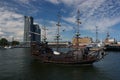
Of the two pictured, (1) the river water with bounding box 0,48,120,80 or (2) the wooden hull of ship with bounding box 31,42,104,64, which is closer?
(1) the river water with bounding box 0,48,120,80

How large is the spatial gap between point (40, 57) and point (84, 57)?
1599cm

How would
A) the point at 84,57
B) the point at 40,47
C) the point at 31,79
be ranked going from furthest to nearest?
the point at 40,47
the point at 84,57
the point at 31,79

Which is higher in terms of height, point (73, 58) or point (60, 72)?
point (73, 58)

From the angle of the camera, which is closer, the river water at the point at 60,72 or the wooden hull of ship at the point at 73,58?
the river water at the point at 60,72

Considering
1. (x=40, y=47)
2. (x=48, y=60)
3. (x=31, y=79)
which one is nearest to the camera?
(x=31, y=79)

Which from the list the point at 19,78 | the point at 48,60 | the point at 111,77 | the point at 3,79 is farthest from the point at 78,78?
the point at 48,60

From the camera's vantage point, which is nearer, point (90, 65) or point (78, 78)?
point (78, 78)

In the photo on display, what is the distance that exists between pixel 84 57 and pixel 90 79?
18.8 m

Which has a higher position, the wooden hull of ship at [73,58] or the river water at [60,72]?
the wooden hull of ship at [73,58]

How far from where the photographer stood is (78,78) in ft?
141

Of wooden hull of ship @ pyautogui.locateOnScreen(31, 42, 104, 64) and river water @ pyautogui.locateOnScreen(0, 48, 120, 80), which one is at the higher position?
wooden hull of ship @ pyautogui.locateOnScreen(31, 42, 104, 64)

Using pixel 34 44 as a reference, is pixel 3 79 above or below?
below

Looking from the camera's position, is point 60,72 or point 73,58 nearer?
point 60,72

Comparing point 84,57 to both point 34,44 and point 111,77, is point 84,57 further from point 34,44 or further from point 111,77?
point 34,44
